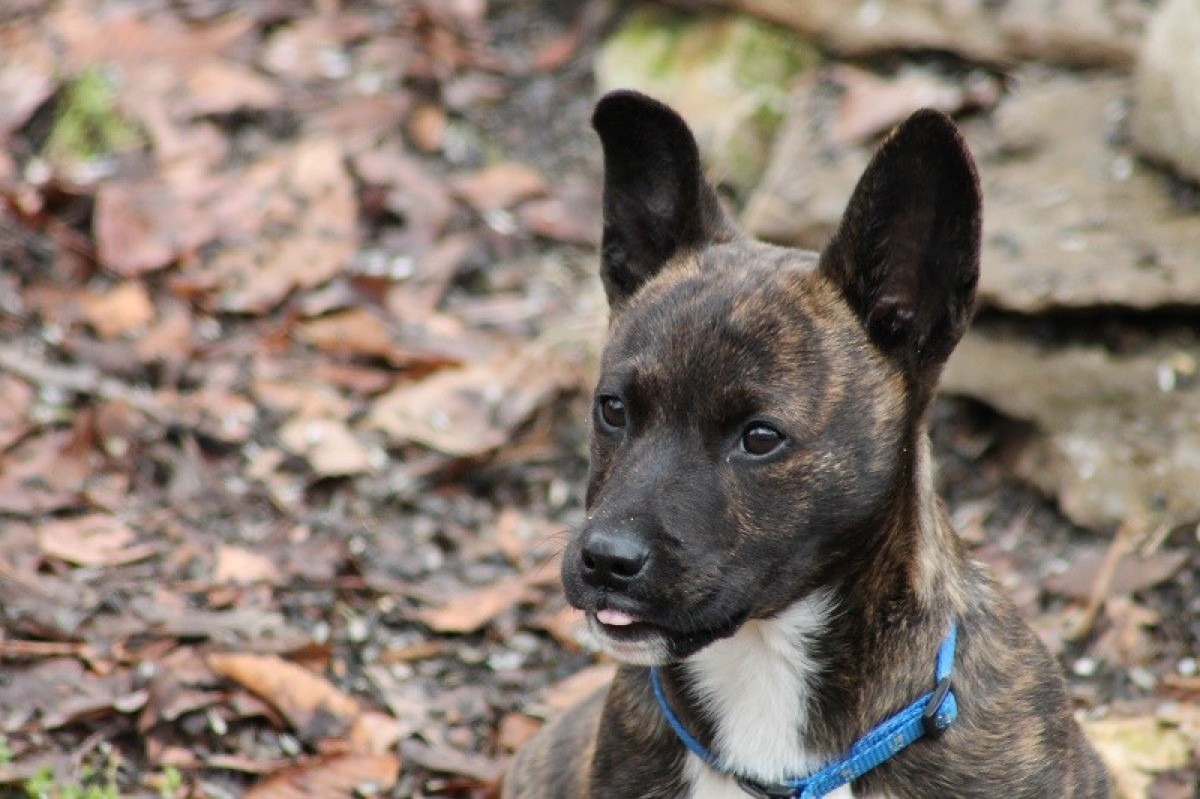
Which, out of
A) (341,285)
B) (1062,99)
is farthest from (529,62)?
(1062,99)

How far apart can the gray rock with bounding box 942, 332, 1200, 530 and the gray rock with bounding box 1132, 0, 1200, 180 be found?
81 centimetres

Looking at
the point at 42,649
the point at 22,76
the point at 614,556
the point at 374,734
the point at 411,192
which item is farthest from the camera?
the point at 22,76

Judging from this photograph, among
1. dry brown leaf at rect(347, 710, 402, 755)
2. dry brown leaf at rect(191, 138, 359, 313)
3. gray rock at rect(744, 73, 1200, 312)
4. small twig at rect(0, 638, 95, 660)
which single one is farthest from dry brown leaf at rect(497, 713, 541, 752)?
dry brown leaf at rect(191, 138, 359, 313)

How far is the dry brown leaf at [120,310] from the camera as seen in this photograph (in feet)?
25.0

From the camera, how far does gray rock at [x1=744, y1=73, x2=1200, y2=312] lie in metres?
6.48

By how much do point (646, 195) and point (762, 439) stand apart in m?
0.96

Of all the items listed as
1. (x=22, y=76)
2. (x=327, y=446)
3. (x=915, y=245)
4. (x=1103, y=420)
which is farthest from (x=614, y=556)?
(x=22, y=76)

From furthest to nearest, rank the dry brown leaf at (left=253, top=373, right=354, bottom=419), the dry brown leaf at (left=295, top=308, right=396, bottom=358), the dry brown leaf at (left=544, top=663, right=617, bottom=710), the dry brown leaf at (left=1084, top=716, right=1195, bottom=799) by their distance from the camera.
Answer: the dry brown leaf at (left=295, top=308, right=396, bottom=358)
the dry brown leaf at (left=253, top=373, right=354, bottom=419)
the dry brown leaf at (left=544, top=663, right=617, bottom=710)
the dry brown leaf at (left=1084, top=716, right=1195, bottom=799)

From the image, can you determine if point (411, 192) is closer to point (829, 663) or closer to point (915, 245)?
point (915, 245)

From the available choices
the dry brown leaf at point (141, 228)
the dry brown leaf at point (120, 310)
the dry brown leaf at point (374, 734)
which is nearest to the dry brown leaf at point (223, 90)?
the dry brown leaf at point (141, 228)

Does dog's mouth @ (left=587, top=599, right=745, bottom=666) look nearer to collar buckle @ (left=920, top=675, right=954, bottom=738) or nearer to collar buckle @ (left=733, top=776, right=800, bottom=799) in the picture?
collar buckle @ (left=733, top=776, right=800, bottom=799)

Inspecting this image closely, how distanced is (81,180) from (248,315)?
141cm

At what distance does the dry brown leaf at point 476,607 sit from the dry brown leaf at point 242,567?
610 millimetres

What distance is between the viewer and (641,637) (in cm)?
393
